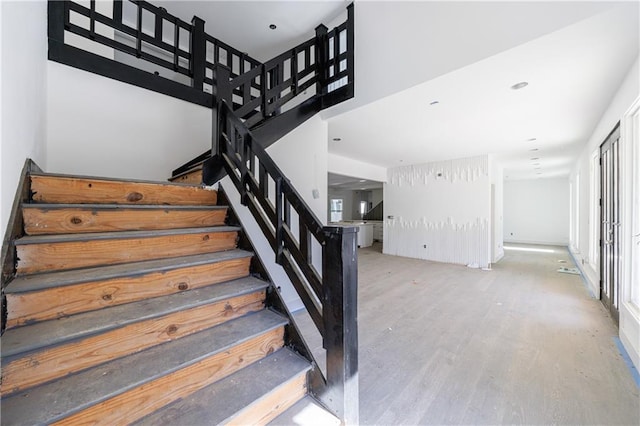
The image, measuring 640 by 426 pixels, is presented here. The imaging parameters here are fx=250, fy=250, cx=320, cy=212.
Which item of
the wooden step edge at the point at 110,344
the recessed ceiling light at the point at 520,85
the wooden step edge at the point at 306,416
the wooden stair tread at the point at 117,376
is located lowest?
the wooden step edge at the point at 306,416

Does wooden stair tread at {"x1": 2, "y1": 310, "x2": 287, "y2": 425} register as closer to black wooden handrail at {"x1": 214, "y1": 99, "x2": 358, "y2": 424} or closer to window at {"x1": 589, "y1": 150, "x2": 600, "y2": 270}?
black wooden handrail at {"x1": 214, "y1": 99, "x2": 358, "y2": 424}

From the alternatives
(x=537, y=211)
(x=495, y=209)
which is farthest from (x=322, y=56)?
(x=537, y=211)

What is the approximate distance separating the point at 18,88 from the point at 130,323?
1.42 meters

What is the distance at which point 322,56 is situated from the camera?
11.4ft

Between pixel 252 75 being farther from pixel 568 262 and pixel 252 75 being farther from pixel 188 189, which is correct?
pixel 568 262

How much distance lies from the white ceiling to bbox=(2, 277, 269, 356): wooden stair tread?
8.78 ft

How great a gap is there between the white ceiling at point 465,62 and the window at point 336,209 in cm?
751

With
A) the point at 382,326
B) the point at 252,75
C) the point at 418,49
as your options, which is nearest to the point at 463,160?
the point at 418,49

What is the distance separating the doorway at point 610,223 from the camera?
2727 mm

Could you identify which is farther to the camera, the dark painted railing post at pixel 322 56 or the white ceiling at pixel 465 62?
the dark painted railing post at pixel 322 56

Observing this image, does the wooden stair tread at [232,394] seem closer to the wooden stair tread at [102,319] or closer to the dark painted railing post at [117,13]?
the wooden stair tread at [102,319]

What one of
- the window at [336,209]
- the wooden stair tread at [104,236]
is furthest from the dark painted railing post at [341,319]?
the window at [336,209]

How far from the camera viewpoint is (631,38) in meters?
1.86

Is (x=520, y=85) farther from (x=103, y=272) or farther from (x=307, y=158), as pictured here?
(x=103, y=272)
